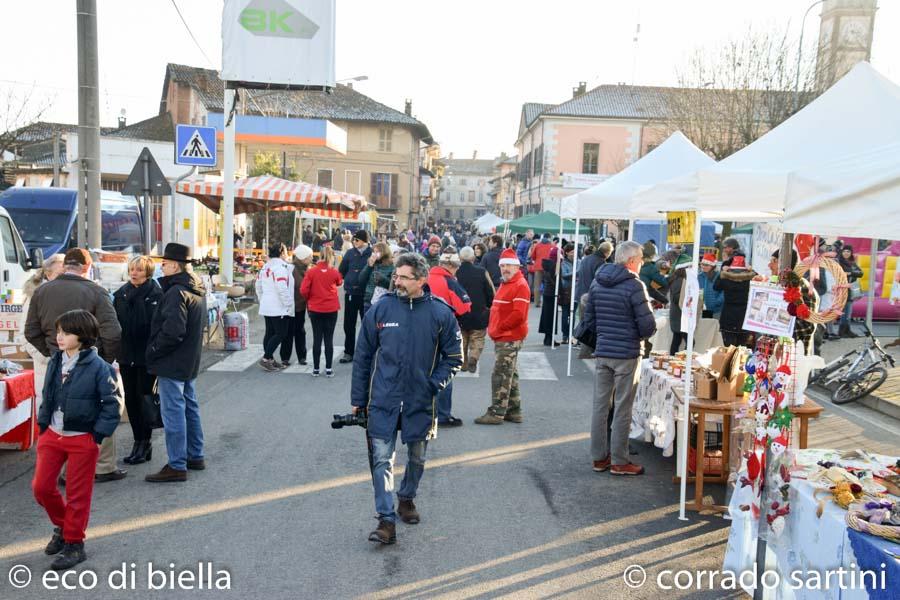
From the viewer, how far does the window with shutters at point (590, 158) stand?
175 ft

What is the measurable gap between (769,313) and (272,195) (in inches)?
543

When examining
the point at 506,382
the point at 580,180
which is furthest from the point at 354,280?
the point at 580,180

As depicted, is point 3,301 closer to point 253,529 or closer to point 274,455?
point 274,455

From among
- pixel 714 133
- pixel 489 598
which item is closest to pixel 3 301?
pixel 489 598

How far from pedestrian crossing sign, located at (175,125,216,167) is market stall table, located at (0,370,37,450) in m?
6.61

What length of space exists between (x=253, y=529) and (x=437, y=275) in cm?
389

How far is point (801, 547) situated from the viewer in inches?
170

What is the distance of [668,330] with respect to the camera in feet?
42.3

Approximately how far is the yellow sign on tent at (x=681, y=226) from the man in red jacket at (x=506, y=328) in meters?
1.75

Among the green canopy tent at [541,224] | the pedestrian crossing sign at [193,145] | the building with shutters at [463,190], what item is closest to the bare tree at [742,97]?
the green canopy tent at [541,224]

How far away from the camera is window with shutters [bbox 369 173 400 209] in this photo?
194 ft

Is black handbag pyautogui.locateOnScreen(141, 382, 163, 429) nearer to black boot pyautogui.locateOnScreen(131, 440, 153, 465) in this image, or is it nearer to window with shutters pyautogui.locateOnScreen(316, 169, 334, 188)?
black boot pyautogui.locateOnScreen(131, 440, 153, 465)

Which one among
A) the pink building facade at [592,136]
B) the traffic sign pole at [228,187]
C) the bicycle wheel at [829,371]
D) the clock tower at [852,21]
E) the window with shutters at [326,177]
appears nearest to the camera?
the bicycle wheel at [829,371]

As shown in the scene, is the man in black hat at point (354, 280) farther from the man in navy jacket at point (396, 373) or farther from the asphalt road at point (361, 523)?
the man in navy jacket at point (396, 373)
